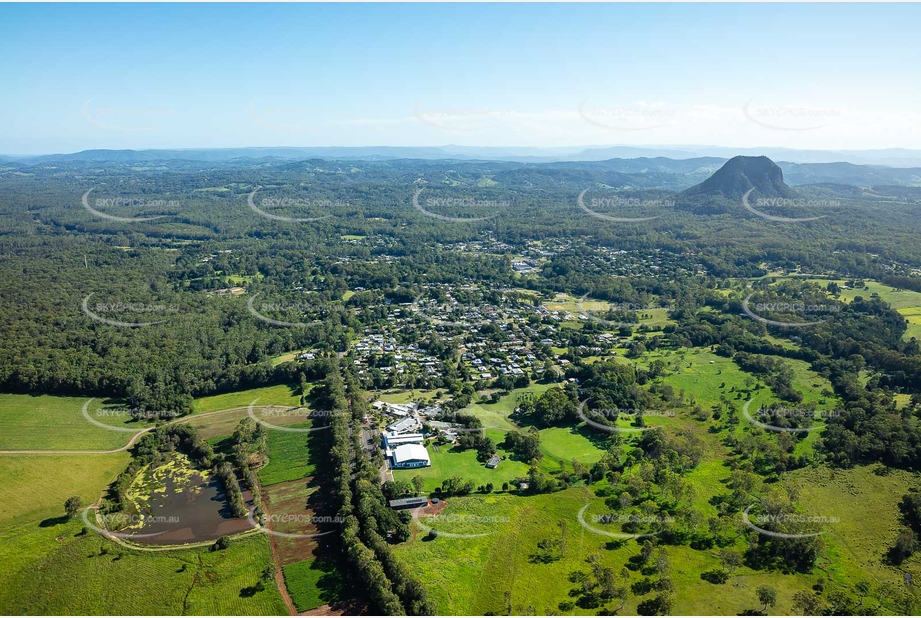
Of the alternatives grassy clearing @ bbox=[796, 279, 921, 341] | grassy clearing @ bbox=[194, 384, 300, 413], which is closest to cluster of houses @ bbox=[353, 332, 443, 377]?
grassy clearing @ bbox=[194, 384, 300, 413]

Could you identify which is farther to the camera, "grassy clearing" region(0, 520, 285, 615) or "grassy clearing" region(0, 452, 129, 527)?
"grassy clearing" region(0, 452, 129, 527)

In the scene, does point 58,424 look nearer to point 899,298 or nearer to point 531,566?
point 531,566

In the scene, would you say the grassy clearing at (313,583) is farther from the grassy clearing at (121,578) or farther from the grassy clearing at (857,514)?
the grassy clearing at (857,514)

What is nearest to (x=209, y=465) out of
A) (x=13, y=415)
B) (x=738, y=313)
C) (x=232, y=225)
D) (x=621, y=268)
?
(x=13, y=415)

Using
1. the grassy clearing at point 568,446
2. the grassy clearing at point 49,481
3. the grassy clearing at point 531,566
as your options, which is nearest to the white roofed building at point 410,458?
the grassy clearing at point 531,566

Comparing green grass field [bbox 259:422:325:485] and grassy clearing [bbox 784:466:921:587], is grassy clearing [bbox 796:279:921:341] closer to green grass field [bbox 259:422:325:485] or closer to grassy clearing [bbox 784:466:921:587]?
grassy clearing [bbox 784:466:921:587]

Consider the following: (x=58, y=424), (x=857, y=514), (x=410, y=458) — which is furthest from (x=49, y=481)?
(x=857, y=514)

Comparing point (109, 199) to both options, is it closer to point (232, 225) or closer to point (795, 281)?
point (232, 225)
